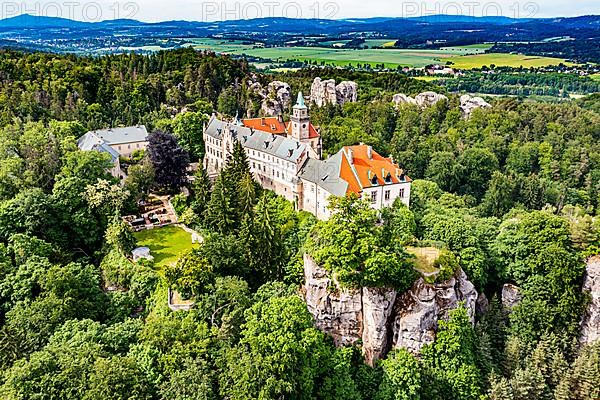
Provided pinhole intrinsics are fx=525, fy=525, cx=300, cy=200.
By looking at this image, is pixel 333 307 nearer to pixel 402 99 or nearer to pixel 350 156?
pixel 350 156

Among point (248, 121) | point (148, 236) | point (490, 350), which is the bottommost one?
point (490, 350)

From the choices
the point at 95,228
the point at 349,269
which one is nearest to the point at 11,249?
the point at 95,228

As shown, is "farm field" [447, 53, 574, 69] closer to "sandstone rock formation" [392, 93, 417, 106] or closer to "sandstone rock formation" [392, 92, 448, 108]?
"sandstone rock formation" [392, 93, 417, 106]

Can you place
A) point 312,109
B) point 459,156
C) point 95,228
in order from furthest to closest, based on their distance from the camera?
point 312,109 → point 459,156 → point 95,228

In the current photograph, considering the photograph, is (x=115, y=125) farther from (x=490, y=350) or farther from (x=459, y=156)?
(x=490, y=350)

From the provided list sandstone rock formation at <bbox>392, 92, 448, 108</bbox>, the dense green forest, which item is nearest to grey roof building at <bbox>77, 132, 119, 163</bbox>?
the dense green forest
